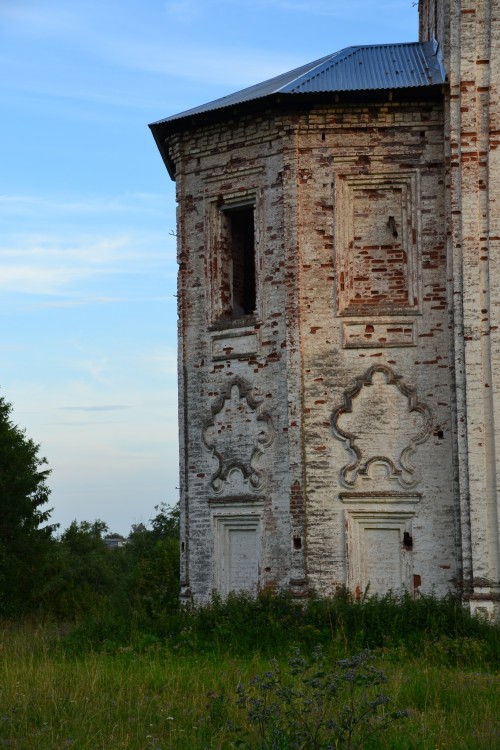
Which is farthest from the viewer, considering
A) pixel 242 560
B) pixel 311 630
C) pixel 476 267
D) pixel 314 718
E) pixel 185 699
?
pixel 242 560

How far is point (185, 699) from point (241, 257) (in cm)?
701

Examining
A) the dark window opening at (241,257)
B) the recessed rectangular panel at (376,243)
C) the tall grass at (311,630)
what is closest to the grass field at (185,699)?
the tall grass at (311,630)

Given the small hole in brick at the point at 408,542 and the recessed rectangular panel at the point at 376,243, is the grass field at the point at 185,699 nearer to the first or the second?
the small hole in brick at the point at 408,542

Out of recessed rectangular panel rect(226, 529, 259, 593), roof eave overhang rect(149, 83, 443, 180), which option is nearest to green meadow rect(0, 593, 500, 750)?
recessed rectangular panel rect(226, 529, 259, 593)

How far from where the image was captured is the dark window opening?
14250 mm

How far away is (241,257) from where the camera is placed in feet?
47.2

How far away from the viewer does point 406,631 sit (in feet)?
38.3

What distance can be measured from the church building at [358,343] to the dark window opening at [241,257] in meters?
0.18

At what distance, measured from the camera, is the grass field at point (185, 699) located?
25.0ft

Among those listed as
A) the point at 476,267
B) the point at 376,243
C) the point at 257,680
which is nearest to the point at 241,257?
the point at 376,243

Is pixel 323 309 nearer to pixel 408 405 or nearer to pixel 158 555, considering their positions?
pixel 408 405

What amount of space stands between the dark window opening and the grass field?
4.90m

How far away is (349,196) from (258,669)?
6.23 m

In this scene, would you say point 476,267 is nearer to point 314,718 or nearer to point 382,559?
point 382,559
